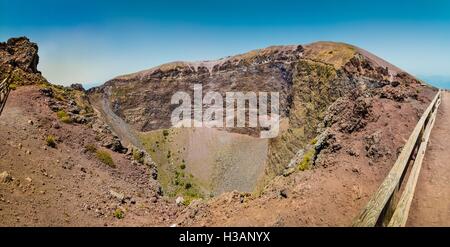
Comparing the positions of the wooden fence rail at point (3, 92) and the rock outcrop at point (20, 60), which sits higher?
the rock outcrop at point (20, 60)

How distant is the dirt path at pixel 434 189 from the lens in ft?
28.1

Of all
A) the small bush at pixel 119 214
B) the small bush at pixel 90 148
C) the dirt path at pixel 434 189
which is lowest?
the small bush at pixel 119 214

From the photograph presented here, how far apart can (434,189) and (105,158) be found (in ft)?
60.4

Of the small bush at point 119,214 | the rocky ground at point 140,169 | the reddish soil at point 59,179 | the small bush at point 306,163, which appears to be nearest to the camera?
the rocky ground at point 140,169

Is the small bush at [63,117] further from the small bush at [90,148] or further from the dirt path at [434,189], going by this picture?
the dirt path at [434,189]

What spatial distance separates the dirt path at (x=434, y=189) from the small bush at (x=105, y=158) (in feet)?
57.3

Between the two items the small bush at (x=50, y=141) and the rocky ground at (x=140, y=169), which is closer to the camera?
the rocky ground at (x=140, y=169)

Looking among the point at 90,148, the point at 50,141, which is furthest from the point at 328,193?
the point at 90,148

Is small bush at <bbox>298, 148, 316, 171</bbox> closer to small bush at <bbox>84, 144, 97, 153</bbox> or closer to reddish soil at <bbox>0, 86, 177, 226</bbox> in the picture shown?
reddish soil at <bbox>0, 86, 177, 226</bbox>

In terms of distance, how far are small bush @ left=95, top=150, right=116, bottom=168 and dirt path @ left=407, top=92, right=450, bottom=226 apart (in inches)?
687

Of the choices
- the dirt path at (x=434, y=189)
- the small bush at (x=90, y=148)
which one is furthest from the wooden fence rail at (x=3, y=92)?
the dirt path at (x=434, y=189)
